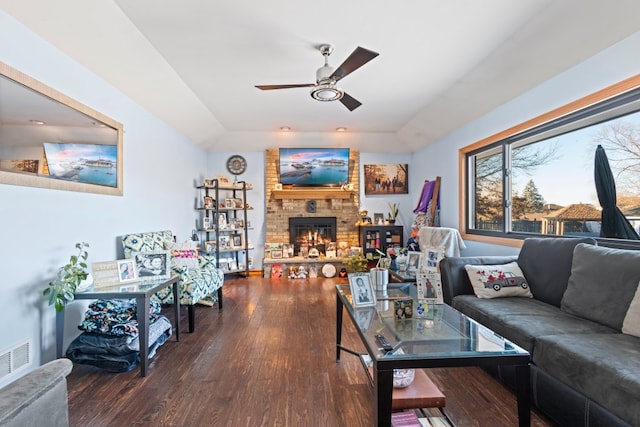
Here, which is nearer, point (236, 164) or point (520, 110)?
point (520, 110)

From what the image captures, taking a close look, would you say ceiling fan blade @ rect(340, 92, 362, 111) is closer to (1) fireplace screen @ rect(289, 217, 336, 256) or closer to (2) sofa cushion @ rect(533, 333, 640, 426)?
(2) sofa cushion @ rect(533, 333, 640, 426)

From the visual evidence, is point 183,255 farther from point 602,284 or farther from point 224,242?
point 602,284

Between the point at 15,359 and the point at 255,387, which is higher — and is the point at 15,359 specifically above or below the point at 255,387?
above

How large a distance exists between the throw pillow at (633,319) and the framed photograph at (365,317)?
1.42m

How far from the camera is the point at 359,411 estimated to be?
183cm

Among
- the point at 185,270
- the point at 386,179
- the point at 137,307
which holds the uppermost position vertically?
the point at 386,179

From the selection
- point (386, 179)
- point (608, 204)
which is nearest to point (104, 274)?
point (608, 204)

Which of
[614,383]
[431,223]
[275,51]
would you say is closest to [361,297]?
[614,383]

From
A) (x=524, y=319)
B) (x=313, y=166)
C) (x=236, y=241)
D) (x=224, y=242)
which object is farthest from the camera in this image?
(x=313, y=166)

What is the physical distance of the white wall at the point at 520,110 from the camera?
7.79ft

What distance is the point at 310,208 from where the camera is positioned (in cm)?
632

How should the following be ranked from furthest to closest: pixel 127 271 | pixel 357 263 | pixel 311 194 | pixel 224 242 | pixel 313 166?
pixel 311 194, pixel 313 166, pixel 224 242, pixel 357 263, pixel 127 271

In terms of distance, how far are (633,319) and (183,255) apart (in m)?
3.89

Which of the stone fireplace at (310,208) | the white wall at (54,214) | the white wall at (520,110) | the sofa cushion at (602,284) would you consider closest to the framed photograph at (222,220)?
the stone fireplace at (310,208)
